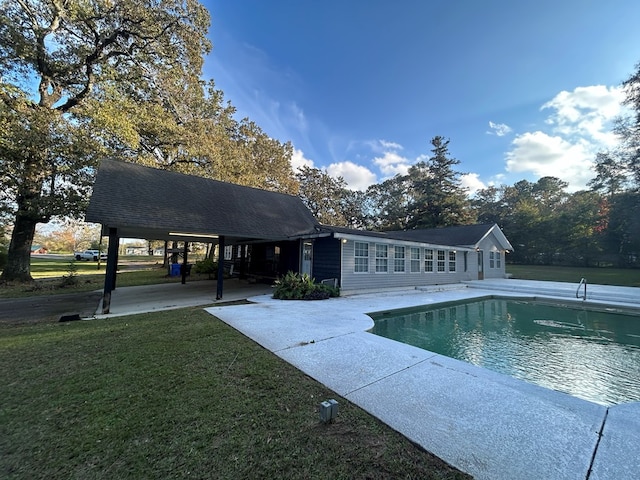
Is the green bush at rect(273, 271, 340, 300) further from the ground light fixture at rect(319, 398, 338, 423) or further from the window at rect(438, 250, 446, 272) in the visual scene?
the window at rect(438, 250, 446, 272)

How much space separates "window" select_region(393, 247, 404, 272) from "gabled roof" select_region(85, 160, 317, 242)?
173 inches

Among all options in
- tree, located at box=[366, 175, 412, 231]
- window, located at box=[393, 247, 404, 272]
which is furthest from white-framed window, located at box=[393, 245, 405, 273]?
tree, located at box=[366, 175, 412, 231]

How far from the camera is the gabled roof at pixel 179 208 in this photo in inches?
319

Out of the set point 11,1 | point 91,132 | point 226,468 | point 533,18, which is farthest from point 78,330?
point 533,18

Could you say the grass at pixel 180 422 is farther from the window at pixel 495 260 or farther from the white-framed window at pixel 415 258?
the window at pixel 495 260

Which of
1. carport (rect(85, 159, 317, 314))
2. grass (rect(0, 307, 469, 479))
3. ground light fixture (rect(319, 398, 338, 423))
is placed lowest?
grass (rect(0, 307, 469, 479))

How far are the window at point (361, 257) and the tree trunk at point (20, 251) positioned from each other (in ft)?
49.0

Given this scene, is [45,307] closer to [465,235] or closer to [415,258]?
[415,258]

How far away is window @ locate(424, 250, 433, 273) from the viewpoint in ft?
47.1

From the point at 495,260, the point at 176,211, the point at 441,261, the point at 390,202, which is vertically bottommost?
the point at 441,261

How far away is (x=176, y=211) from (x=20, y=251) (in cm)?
940

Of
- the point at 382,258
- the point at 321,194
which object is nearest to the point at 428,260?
the point at 382,258

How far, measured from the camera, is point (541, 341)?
20.8ft

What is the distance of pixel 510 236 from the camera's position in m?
Answer: 31.3
